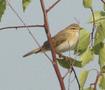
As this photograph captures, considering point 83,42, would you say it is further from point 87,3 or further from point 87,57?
point 87,3

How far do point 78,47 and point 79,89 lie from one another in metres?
0.31

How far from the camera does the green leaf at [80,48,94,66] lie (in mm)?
2264

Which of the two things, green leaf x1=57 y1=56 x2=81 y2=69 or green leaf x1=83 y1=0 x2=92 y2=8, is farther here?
green leaf x1=57 y1=56 x2=81 y2=69

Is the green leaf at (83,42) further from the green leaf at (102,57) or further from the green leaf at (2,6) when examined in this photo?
the green leaf at (2,6)

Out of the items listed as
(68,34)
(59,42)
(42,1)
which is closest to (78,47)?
(42,1)

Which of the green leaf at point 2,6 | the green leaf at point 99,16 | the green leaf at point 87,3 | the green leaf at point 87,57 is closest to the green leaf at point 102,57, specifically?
the green leaf at point 87,57

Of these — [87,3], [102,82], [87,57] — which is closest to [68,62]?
[87,57]

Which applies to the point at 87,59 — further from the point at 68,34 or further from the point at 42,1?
the point at 68,34

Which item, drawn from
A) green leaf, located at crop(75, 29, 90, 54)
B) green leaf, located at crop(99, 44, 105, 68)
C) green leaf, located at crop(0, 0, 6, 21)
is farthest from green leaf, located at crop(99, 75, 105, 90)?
green leaf, located at crop(0, 0, 6, 21)

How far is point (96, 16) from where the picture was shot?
2223mm

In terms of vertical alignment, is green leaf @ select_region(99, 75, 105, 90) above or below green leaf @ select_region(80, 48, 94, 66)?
below

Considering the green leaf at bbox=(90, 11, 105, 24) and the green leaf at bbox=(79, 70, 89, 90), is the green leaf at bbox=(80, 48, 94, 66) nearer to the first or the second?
the green leaf at bbox=(79, 70, 89, 90)

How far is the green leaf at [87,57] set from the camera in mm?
2264

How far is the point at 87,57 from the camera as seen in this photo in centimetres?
227
